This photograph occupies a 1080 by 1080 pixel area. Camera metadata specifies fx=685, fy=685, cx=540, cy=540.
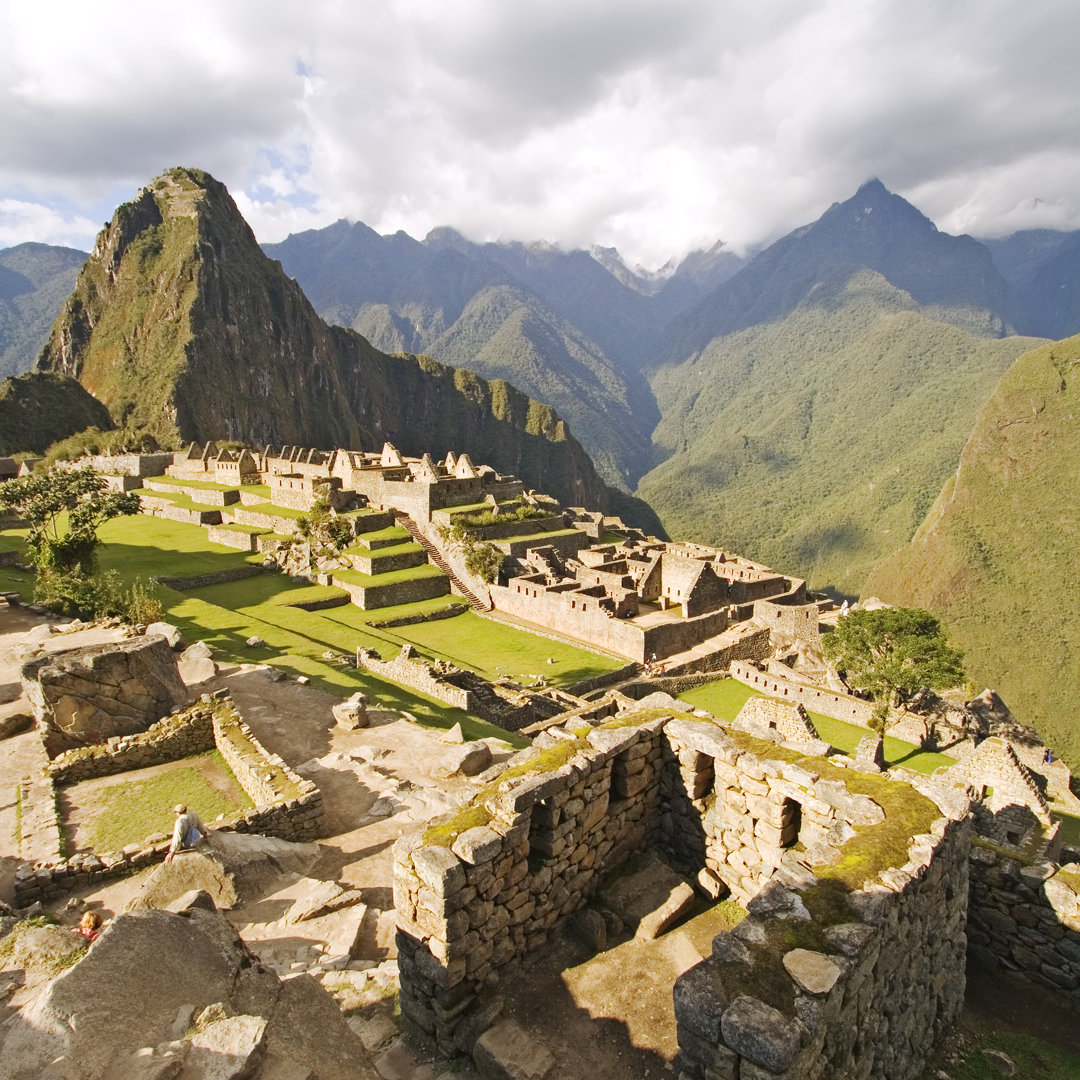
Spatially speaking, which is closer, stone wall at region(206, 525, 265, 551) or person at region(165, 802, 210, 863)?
person at region(165, 802, 210, 863)

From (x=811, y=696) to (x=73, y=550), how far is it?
1005 inches

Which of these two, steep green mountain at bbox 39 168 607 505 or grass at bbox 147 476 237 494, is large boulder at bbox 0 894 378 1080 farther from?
steep green mountain at bbox 39 168 607 505

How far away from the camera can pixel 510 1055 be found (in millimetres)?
4625

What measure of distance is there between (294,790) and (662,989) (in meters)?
6.34

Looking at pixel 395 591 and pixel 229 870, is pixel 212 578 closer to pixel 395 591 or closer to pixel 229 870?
pixel 395 591

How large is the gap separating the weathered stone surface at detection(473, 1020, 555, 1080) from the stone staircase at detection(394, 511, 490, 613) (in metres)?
27.3

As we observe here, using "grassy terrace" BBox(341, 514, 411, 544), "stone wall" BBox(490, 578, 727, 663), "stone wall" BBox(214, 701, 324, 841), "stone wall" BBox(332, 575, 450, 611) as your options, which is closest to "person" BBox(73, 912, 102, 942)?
"stone wall" BBox(214, 701, 324, 841)

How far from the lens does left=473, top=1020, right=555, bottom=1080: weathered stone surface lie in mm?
4531

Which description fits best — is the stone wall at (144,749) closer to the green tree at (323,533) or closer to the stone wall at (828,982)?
the stone wall at (828,982)

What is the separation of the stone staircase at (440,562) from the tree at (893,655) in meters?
15.7

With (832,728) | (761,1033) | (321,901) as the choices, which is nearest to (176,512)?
(832,728)

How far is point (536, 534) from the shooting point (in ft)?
125

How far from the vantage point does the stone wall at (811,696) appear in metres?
23.6

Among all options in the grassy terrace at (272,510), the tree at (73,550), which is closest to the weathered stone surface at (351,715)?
the tree at (73,550)
